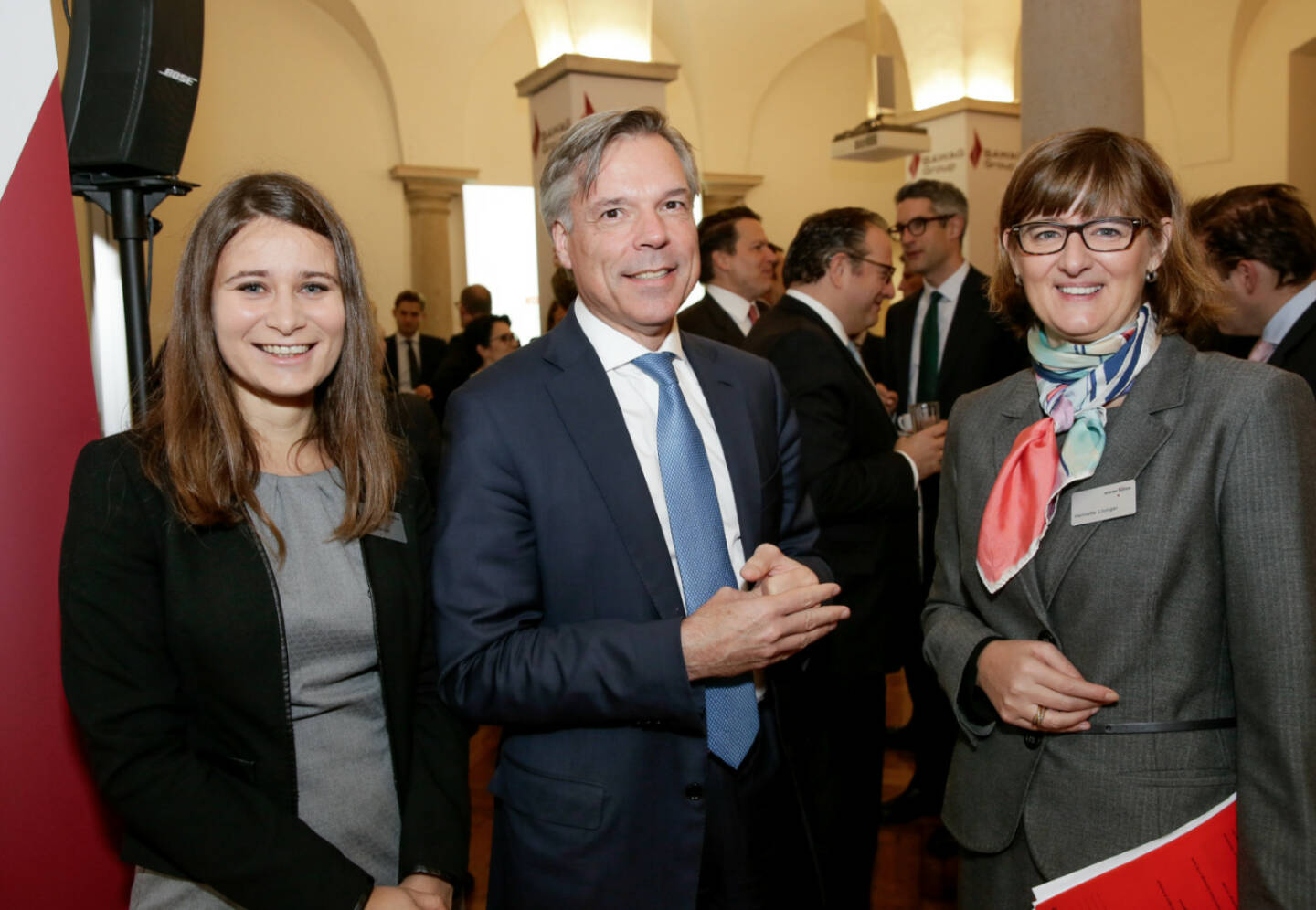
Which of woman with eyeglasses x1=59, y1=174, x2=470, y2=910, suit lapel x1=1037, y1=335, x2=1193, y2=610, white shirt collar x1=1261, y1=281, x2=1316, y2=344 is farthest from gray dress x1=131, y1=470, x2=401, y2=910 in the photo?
white shirt collar x1=1261, y1=281, x2=1316, y2=344

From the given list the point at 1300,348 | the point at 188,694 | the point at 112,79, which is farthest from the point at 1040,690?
the point at 112,79

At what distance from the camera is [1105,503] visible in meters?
1.41

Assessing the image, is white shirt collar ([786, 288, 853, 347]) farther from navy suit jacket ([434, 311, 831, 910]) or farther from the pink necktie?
navy suit jacket ([434, 311, 831, 910])

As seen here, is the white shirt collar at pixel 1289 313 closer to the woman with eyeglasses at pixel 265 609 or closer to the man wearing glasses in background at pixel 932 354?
the man wearing glasses in background at pixel 932 354

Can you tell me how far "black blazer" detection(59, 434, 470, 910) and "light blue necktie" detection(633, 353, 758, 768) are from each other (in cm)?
47

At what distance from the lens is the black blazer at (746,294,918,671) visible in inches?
108

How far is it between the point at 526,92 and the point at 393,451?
4.86 m

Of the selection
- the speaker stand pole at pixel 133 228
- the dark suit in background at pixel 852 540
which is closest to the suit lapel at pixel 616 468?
the speaker stand pole at pixel 133 228

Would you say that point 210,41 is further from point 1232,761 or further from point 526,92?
point 1232,761

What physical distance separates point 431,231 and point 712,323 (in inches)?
283

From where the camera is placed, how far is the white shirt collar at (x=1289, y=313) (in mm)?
2762

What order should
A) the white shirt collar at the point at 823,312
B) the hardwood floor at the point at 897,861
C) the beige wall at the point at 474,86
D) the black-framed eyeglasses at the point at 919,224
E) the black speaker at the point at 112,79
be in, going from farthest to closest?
1. the beige wall at the point at 474,86
2. the black-framed eyeglasses at the point at 919,224
3. the white shirt collar at the point at 823,312
4. the hardwood floor at the point at 897,861
5. the black speaker at the point at 112,79

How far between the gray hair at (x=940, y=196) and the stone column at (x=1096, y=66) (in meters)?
0.45

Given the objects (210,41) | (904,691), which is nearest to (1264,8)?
(904,691)
